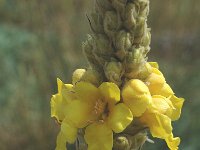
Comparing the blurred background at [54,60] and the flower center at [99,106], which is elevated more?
the blurred background at [54,60]

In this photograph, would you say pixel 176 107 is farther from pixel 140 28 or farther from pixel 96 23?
pixel 96 23

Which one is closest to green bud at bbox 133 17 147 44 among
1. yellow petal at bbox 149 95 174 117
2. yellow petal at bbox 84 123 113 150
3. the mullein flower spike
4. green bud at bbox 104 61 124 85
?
the mullein flower spike

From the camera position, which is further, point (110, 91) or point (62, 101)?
point (62, 101)

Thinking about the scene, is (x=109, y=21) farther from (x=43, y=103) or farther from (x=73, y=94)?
(x=43, y=103)

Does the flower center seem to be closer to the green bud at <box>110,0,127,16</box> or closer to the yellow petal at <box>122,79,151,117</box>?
the yellow petal at <box>122,79,151,117</box>

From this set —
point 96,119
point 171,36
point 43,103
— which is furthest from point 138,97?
point 171,36

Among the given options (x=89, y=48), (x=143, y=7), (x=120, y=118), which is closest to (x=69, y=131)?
(x=120, y=118)

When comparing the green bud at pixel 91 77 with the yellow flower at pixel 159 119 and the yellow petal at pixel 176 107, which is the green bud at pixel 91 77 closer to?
the yellow flower at pixel 159 119

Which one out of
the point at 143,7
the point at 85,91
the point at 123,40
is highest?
the point at 143,7

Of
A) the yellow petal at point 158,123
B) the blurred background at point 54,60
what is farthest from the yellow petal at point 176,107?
the blurred background at point 54,60
